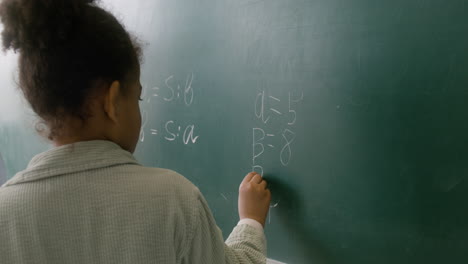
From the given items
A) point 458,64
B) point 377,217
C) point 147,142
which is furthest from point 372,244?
point 147,142

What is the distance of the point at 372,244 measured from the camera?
0.92m

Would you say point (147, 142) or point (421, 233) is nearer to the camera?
point (421, 233)

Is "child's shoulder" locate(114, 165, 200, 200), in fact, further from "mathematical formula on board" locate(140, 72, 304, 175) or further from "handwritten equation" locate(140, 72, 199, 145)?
"handwritten equation" locate(140, 72, 199, 145)

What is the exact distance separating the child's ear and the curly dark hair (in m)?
0.01

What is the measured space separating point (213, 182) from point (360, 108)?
56 centimetres

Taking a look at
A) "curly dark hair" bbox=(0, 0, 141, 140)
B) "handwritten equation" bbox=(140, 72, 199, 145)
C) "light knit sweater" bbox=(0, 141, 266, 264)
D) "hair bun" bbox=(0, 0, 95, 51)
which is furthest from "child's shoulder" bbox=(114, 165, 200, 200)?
"handwritten equation" bbox=(140, 72, 199, 145)

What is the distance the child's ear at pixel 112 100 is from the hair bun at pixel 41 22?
10cm

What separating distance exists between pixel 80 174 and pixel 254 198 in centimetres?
57

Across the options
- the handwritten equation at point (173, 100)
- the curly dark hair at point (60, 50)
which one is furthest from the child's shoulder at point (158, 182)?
the handwritten equation at point (173, 100)

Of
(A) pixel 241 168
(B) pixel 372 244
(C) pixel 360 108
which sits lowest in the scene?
(B) pixel 372 244

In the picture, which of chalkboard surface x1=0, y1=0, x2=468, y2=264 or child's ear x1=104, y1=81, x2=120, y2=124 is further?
chalkboard surface x1=0, y1=0, x2=468, y2=264

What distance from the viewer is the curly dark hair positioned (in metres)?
0.55

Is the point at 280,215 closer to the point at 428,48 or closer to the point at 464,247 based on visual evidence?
the point at 464,247

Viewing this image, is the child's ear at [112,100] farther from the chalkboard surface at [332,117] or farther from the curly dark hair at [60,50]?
the chalkboard surface at [332,117]
